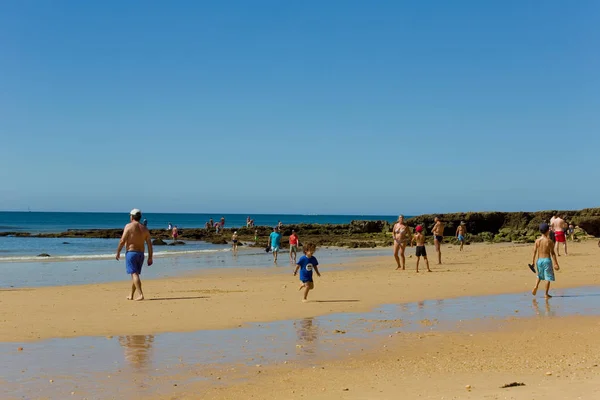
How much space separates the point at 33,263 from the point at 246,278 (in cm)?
1251

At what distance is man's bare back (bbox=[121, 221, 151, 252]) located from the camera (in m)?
12.3

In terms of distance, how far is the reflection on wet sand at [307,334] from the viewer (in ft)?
26.7

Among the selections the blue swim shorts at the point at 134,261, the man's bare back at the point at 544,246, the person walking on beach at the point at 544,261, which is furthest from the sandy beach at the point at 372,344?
the man's bare back at the point at 544,246

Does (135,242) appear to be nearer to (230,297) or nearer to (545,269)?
(230,297)

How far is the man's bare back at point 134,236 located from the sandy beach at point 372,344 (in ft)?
3.67

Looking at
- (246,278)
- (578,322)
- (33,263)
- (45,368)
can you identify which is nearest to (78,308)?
(45,368)

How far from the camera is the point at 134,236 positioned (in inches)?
487

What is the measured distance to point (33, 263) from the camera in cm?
2683

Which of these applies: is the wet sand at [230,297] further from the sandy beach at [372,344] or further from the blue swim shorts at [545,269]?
the blue swim shorts at [545,269]

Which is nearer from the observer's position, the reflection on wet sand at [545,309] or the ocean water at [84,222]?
the reflection on wet sand at [545,309]

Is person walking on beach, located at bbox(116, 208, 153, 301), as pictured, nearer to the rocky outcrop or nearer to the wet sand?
the wet sand

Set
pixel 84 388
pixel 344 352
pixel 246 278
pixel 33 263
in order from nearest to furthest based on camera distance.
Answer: pixel 84 388, pixel 344 352, pixel 246 278, pixel 33 263

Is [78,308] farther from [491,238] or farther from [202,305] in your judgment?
[491,238]

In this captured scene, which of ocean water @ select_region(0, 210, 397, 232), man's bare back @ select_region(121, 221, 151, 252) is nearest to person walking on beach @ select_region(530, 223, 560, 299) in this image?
man's bare back @ select_region(121, 221, 151, 252)
